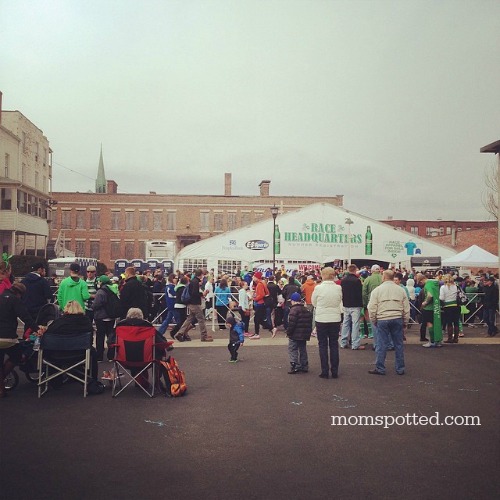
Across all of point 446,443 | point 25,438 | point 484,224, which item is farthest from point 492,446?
point 484,224

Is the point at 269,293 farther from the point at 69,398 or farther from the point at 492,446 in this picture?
the point at 492,446

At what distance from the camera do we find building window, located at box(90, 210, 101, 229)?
56.3 metres

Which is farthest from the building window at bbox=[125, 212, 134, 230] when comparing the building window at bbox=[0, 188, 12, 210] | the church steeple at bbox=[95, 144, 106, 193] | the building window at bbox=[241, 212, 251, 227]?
the church steeple at bbox=[95, 144, 106, 193]

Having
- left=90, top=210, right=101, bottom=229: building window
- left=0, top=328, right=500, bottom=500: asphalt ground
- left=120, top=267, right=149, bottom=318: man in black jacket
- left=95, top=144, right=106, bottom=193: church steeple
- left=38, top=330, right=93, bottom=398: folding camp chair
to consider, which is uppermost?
left=95, top=144, right=106, bottom=193: church steeple

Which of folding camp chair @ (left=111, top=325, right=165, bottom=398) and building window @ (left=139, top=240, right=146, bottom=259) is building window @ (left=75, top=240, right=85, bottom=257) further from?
folding camp chair @ (left=111, top=325, right=165, bottom=398)

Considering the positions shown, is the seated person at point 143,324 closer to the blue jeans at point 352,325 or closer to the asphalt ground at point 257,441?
the asphalt ground at point 257,441

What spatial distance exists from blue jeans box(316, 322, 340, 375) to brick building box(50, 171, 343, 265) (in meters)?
46.8

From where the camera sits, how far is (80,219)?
2224 inches

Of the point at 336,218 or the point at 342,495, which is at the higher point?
the point at 336,218

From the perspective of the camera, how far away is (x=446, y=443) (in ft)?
18.6

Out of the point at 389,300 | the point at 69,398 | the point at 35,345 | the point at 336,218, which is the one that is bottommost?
the point at 69,398

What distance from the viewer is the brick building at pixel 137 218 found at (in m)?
56.1

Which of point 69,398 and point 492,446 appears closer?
point 492,446

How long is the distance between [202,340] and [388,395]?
6768 mm
